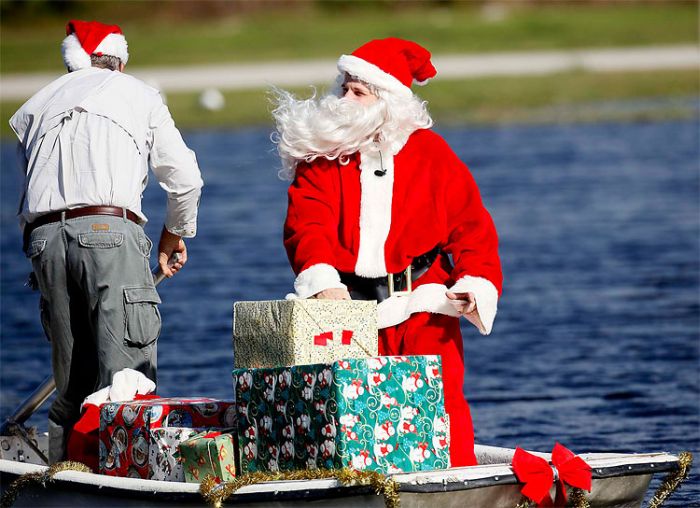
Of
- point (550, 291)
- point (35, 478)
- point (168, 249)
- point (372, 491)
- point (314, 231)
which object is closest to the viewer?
point (372, 491)

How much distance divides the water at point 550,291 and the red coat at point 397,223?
1529 millimetres

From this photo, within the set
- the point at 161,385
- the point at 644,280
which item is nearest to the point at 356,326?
the point at 161,385

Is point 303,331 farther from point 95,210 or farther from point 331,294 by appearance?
point 95,210

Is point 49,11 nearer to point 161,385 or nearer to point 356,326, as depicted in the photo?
point 161,385

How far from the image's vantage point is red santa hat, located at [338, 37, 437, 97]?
5.36m

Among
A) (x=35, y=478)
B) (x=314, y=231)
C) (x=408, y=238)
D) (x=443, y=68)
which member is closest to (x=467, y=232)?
(x=408, y=238)

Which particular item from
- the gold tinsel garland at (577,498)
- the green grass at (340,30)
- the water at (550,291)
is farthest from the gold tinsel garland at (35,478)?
the green grass at (340,30)

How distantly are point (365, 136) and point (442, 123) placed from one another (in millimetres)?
18521

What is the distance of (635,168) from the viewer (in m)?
18.3

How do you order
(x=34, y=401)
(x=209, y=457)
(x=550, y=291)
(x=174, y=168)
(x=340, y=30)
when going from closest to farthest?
1. (x=209, y=457)
2. (x=174, y=168)
3. (x=34, y=401)
4. (x=550, y=291)
5. (x=340, y=30)

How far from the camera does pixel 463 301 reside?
5.10 meters

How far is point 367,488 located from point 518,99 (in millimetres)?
21881

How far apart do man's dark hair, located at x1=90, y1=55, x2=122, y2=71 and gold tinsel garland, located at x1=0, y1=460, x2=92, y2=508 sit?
4.99ft

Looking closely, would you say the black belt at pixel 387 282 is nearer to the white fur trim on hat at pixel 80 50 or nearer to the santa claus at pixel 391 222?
the santa claus at pixel 391 222
